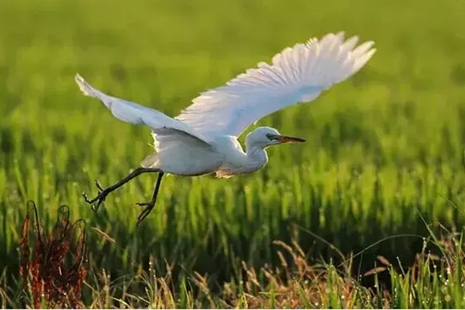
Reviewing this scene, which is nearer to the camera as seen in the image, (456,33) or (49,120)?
(49,120)

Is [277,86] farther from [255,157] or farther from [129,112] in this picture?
[129,112]

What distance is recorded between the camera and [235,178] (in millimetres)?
6520

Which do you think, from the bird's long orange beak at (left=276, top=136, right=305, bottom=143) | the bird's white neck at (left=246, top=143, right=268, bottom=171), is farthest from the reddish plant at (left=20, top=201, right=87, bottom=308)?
the bird's long orange beak at (left=276, top=136, right=305, bottom=143)

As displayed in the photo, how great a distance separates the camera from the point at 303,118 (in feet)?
28.7

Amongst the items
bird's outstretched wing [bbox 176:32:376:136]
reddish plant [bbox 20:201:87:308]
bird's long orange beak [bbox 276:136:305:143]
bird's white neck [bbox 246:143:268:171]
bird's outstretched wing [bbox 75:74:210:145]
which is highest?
bird's outstretched wing [bbox 176:32:376:136]

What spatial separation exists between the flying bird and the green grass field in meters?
0.59

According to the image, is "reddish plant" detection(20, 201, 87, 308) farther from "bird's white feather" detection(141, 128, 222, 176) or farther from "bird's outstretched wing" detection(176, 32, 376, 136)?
"bird's outstretched wing" detection(176, 32, 376, 136)

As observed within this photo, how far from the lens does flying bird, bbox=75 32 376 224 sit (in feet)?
13.2

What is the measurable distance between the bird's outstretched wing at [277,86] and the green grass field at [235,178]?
595 mm

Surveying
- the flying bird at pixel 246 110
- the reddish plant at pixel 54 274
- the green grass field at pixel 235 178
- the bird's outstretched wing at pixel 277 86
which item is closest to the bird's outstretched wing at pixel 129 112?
the flying bird at pixel 246 110

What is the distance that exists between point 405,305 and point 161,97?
20.1 ft

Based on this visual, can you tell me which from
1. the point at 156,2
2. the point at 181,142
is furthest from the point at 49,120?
the point at 156,2

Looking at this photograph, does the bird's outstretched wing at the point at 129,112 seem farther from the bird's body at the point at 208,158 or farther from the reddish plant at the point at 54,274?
the reddish plant at the point at 54,274

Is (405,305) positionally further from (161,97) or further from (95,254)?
(161,97)
